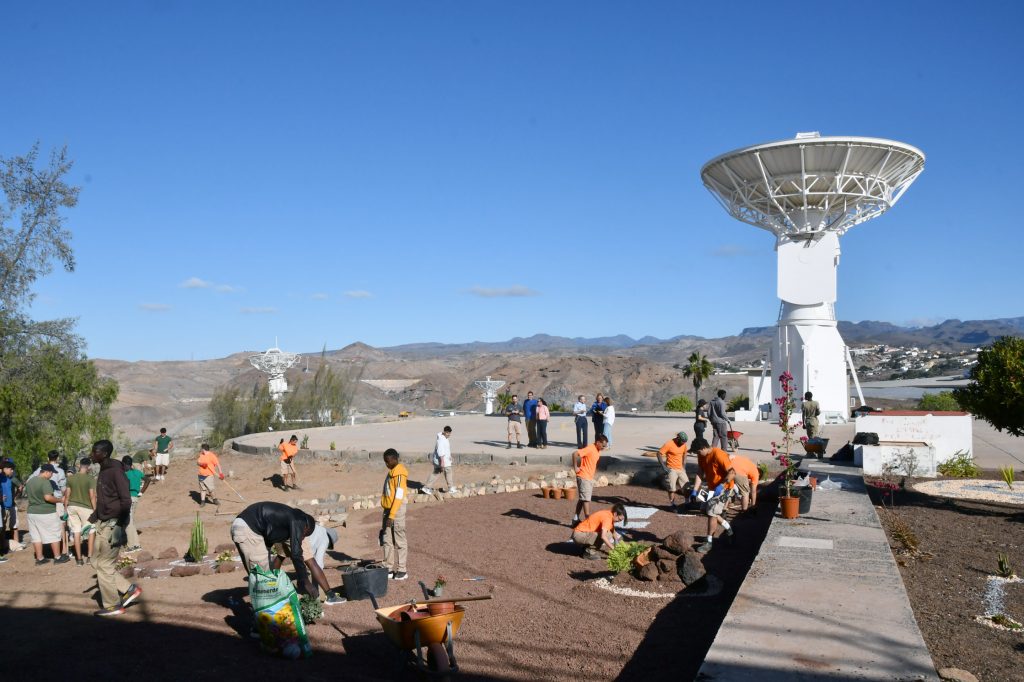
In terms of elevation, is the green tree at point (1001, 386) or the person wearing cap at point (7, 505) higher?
the green tree at point (1001, 386)

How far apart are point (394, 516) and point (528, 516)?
5.12 metres

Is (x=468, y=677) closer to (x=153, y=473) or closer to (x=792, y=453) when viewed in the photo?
(x=792, y=453)

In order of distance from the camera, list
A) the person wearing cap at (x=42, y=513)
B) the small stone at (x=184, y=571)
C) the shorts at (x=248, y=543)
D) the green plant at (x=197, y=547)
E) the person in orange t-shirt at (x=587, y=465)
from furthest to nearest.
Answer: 1. the person in orange t-shirt at (x=587, y=465)
2. the person wearing cap at (x=42, y=513)
3. the green plant at (x=197, y=547)
4. the small stone at (x=184, y=571)
5. the shorts at (x=248, y=543)

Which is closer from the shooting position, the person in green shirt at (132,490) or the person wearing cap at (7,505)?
the person wearing cap at (7,505)

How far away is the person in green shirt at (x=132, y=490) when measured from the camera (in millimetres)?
12512

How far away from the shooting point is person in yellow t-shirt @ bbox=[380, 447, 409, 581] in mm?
9273

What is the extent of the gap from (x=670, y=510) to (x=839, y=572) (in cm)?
617

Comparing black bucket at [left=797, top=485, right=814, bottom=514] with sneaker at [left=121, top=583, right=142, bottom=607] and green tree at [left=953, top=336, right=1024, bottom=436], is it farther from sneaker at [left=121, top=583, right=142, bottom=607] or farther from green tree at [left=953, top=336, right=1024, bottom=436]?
sneaker at [left=121, top=583, right=142, bottom=607]

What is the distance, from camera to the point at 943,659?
594 centimetres

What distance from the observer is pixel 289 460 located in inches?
747

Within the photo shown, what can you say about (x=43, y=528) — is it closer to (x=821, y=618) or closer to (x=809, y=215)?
(x=821, y=618)

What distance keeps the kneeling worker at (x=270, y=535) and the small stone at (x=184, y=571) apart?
8.76 feet

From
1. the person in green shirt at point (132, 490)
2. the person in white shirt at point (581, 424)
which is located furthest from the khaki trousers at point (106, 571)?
the person in white shirt at point (581, 424)

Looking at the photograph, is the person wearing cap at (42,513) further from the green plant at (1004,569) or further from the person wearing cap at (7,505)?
the green plant at (1004,569)
